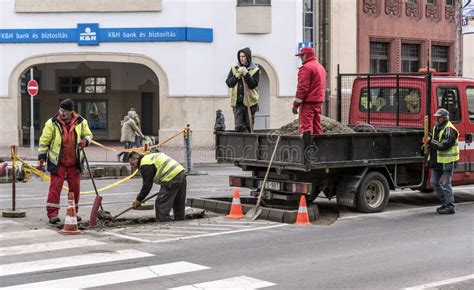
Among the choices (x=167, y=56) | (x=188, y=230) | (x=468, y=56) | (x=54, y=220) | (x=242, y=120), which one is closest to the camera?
(x=188, y=230)

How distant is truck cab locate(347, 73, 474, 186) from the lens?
1265 cm

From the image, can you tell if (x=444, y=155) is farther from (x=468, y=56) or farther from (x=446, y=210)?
(x=468, y=56)

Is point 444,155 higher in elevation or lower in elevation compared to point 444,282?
higher

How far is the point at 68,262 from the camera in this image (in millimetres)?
7773

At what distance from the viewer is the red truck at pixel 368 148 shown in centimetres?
1088

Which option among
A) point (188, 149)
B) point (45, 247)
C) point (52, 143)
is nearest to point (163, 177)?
point (52, 143)

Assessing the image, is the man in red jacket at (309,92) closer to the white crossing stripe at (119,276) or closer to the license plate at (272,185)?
the license plate at (272,185)

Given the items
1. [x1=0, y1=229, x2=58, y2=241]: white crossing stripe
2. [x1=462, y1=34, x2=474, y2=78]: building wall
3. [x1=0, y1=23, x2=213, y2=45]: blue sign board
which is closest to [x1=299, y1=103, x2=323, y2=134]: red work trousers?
[x1=0, y1=229, x2=58, y2=241]: white crossing stripe

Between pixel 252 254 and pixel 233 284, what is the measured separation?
1456mm

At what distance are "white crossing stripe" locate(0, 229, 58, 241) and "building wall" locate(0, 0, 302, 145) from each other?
2017 centimetres

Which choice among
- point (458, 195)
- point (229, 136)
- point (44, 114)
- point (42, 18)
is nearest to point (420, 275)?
point (229, 136)

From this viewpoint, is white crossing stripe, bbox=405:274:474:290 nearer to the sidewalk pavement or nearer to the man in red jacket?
the man in red jacket

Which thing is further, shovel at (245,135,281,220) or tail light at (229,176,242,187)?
tail light at (229,176,242,187)

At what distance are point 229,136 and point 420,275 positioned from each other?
5272 millimetres
